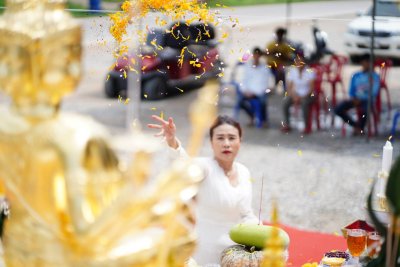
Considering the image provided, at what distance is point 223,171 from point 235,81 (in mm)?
4124

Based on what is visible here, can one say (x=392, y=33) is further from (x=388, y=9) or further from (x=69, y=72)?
(x=69, y=72)

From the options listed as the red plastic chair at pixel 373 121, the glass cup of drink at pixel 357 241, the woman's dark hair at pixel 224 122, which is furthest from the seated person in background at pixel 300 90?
the glass cup of drink at pixel 357 241

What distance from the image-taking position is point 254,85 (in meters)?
8.20

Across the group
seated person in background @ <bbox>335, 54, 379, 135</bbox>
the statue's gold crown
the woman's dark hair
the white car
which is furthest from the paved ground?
the statue's gold crown

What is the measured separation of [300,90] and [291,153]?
83cm

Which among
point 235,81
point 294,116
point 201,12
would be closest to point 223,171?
point 201,12

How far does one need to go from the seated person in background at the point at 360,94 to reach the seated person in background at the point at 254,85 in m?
0.76

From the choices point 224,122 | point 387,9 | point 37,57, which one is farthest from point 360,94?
point 37,57

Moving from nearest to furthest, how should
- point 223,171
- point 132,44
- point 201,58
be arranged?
point 223,171 → point 132,44 → point 201,58

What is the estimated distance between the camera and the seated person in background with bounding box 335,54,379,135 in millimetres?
7590

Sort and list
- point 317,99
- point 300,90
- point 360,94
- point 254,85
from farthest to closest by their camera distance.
Result: point 300,90 < point 317,99 < point 254,85 < point 360,94

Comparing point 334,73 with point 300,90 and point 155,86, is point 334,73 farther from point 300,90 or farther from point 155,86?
point 155,86

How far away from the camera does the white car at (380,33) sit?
8.58 meters

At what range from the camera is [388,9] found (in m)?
8.80
